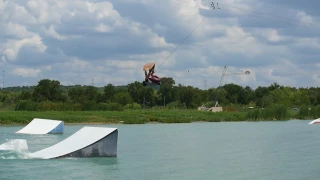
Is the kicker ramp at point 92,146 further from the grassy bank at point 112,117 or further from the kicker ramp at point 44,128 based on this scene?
the grassy bank at point 112,117

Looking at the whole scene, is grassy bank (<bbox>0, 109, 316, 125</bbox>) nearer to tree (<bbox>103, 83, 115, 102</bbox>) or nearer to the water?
the water

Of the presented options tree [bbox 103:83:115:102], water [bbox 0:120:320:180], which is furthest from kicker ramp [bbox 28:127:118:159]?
tree [bbox 103:83:115:102]

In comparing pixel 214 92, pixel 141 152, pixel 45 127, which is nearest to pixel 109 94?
pixel 214 92

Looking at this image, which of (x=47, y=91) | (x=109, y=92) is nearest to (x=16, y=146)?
(x=47, y=91)

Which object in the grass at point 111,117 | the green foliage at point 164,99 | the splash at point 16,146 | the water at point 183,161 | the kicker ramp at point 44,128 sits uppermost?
the green foliage at point 164,99

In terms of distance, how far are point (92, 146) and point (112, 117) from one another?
131 feet

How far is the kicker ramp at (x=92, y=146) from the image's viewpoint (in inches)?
1234

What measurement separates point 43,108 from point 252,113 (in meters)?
27.8

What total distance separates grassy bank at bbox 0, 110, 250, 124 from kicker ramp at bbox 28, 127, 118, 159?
3063 cm

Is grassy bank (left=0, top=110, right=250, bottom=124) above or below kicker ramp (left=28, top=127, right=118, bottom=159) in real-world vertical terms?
above

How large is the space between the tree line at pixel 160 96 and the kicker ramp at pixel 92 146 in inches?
1899

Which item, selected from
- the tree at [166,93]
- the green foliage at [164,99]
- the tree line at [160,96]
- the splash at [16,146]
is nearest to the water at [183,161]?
the splash at [16,146]

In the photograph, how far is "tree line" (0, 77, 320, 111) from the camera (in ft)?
356

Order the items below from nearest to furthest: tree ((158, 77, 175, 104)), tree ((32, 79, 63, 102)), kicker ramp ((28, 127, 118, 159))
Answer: kicker ramp ((28, 127, 118, 159)) → tree ((32, 79, 63, 102)) → tree ((158, 77, 175, 104))
